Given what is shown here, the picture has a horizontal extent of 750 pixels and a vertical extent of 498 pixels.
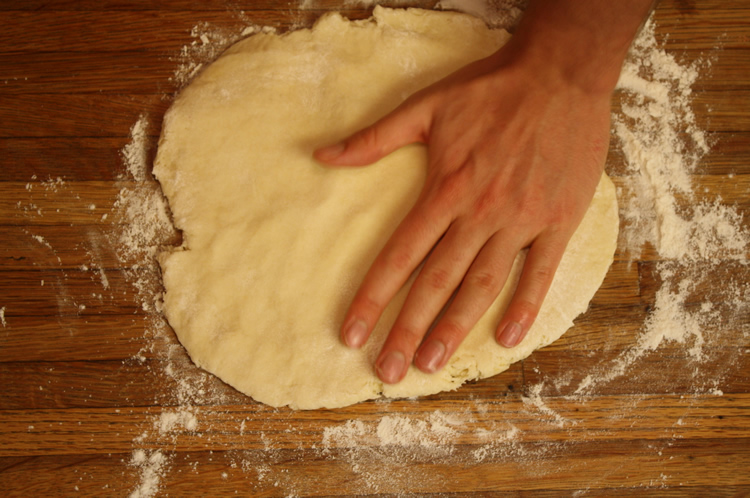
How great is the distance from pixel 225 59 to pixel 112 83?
13.2 inches

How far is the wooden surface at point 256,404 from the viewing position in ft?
4.25

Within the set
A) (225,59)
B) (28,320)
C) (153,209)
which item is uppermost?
(225,59)

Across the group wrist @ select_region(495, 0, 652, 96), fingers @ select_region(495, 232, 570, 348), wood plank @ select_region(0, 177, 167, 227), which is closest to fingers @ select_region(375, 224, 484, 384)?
fingers @ select_region(495, 232, 570, 348)

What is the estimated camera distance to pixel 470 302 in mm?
1171

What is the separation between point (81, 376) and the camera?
1343 mm

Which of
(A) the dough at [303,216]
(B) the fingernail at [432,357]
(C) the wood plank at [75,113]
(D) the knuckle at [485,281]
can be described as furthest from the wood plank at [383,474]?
(C) the wood plank at [75,113]

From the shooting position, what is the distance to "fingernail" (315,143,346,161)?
1.24m

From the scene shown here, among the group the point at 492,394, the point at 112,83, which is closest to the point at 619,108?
the point at 492,394

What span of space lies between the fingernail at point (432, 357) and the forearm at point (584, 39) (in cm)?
67

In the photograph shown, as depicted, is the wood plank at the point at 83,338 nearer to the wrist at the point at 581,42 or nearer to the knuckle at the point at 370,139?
the knuckle at the point at 370,139

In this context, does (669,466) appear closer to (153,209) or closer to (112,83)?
(153,209)

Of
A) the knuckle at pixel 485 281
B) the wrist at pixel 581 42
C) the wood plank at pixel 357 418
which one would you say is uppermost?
the wrist at pixel 581 42

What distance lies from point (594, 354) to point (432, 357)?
469mm

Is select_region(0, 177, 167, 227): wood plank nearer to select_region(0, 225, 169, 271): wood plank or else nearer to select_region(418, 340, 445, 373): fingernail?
select_region(0, 225, 169, 271): wood plank
